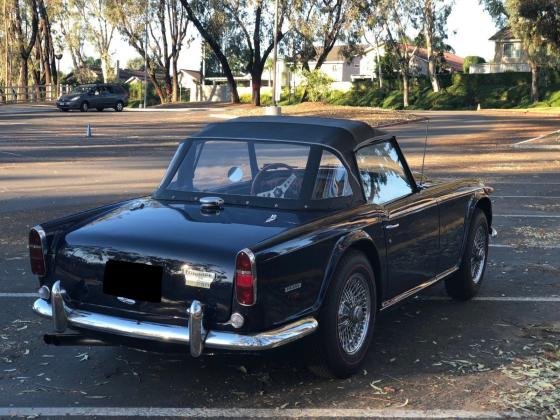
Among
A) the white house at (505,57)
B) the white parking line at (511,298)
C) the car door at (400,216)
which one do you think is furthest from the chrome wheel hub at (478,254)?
the white house at (505,57)

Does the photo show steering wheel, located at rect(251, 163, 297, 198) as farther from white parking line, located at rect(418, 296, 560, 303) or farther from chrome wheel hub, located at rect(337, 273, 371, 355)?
white parking line, located at rect(418, 296, 560, 303)

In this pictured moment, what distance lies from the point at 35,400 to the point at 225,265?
4.68 feet

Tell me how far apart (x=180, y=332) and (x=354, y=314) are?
3.99 ft

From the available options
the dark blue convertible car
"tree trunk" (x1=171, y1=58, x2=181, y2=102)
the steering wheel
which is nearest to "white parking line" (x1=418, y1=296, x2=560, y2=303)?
the dark blue convertible car

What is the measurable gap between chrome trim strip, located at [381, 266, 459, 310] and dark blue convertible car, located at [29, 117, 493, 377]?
1cm

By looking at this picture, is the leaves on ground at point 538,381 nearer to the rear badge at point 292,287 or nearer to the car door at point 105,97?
the rear badge at point 292,287

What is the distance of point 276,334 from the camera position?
157 inches

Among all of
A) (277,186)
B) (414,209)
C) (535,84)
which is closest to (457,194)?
(414,209)

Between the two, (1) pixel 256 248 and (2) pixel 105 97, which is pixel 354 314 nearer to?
(1) pixel 256 248

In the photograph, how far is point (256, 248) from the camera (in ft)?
13.1

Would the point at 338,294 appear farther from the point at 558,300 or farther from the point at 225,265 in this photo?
the point at 558,300

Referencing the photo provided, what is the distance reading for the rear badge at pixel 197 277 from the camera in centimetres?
400

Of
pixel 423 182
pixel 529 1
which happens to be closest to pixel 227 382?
pixel 423 182

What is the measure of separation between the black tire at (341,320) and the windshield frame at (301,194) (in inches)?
16.4
